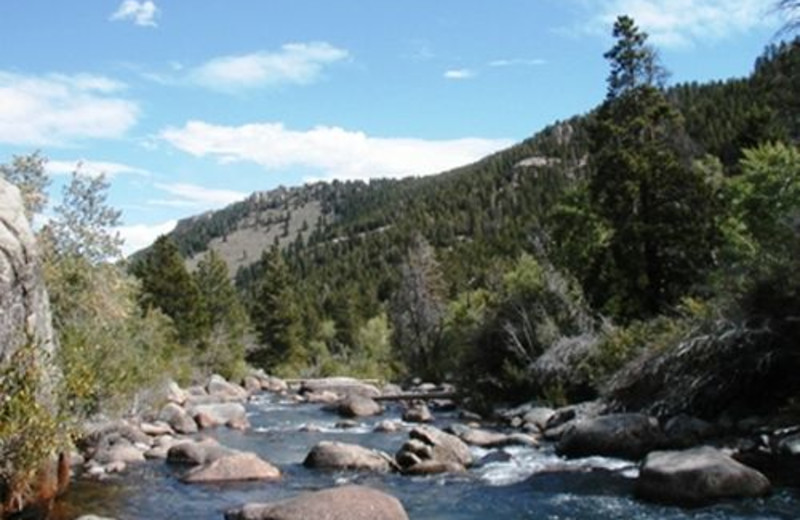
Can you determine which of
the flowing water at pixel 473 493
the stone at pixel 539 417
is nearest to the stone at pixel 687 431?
the flowing water at pixel 473 493

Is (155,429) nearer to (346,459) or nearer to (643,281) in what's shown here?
(346,459)

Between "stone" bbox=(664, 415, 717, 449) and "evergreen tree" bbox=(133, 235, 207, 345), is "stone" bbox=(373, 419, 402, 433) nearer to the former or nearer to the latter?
"stone" bbox=(664, 415, 717, 449)

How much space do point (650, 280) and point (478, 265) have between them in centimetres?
7172

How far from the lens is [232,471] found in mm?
20250

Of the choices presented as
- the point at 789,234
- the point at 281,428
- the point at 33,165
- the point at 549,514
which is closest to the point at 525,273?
the point at 281,428

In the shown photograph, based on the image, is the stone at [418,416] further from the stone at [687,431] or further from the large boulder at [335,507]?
the large boulder at [335,507]

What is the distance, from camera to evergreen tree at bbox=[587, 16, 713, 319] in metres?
32.0

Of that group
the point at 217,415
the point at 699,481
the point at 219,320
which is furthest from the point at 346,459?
the point at 219,320

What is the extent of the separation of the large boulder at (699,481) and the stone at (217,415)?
21233 millimetres

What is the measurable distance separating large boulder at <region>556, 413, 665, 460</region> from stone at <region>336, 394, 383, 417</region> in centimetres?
1728

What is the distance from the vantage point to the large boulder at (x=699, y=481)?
15.3 metres

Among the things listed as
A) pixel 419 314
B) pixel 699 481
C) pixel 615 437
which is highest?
pixel 419 314

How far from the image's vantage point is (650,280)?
32469 millimetres

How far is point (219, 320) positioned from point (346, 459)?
53381mm
